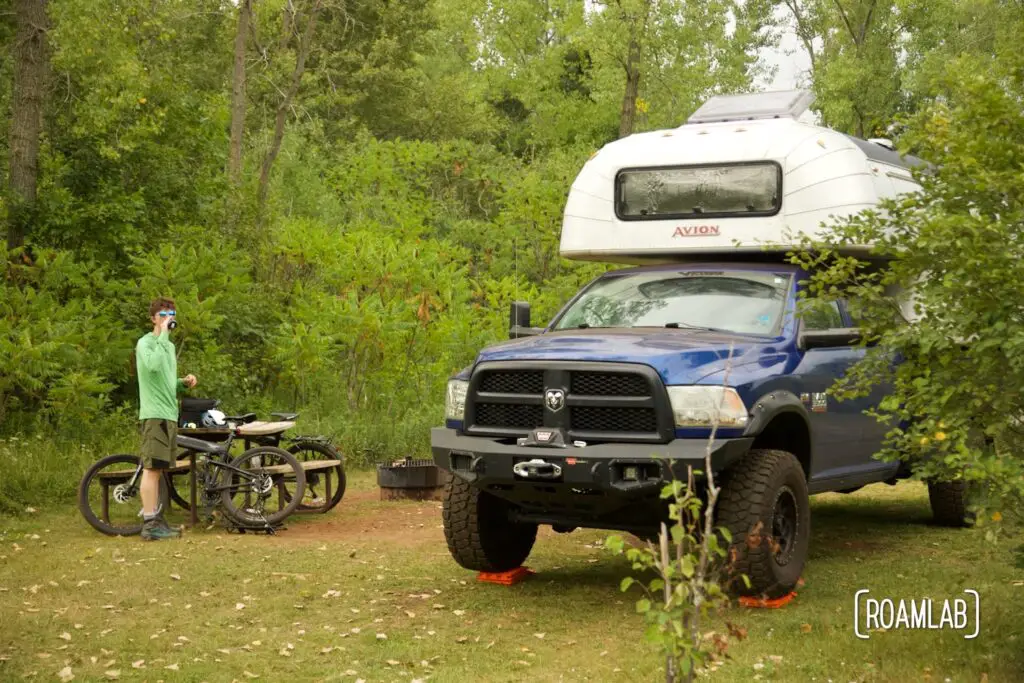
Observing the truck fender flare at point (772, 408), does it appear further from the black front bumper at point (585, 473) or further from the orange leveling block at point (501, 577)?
the orange leveling block at point (501, 577)

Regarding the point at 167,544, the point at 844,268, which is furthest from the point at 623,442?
the point at 167,544

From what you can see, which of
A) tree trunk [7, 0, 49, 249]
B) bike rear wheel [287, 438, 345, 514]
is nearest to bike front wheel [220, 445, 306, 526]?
bike rear wheel [287, 438, 345, 514]

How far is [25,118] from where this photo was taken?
1525 cm

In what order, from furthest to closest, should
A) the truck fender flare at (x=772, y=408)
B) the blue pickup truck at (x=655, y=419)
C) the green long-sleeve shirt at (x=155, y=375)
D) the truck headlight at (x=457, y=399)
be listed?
the green long-sleeve shirt at (x=155, y=375) < the truck headlight at (x=457, y=399) < the truck fender flare at (x=772, y=408) < the blue pickup truck at (x=655, y=419)

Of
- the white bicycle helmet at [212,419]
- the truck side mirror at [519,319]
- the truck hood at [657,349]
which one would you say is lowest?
the white bicycle helmet at [212,419]

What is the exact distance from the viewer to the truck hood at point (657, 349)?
7.54 meters

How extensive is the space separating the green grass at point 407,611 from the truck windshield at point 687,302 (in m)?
1.72

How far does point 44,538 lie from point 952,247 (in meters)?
7.27

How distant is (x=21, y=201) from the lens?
Answer: 15.2 meters

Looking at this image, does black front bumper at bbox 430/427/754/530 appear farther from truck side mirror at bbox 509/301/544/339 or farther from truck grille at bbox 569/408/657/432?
truck side mirror at bbox 509/301/544/339

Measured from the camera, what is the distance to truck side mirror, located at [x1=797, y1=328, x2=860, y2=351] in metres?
8.40

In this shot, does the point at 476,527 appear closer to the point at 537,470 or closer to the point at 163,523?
the point at 537,470

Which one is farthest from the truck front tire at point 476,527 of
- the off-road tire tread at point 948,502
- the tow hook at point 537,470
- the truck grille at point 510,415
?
the off-road tire tread at point 948,502

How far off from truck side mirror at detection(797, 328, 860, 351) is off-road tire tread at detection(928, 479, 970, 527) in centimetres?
316
